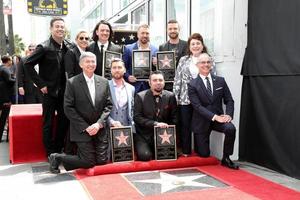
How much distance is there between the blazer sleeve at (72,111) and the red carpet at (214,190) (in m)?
0.60

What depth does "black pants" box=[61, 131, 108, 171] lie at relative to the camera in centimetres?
450

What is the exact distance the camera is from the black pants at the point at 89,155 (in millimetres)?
4500

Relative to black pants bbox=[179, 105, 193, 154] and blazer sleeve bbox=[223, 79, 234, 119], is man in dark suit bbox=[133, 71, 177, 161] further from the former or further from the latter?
blazer sleeve bbox=[223, 79, 234, 119]

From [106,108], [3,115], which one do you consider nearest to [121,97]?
[106,108]

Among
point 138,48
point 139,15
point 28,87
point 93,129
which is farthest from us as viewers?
point 139,15

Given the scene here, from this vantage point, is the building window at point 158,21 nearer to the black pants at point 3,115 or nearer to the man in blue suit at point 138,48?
the man in blue suit at point 138,48

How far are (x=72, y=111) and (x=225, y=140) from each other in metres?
1.95

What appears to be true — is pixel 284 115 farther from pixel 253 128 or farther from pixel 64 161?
pixel 64 161

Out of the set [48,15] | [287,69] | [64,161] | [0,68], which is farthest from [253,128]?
[48,15]

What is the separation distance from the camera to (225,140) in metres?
4.82

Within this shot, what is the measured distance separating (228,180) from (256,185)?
1.04 feet

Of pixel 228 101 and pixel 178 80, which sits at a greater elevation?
pixel 178 80

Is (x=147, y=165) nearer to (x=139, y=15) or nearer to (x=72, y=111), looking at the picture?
(x=72, y=111)

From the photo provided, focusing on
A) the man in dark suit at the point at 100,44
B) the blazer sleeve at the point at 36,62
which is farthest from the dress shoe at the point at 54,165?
the man in dark suit at the point at 100,44
